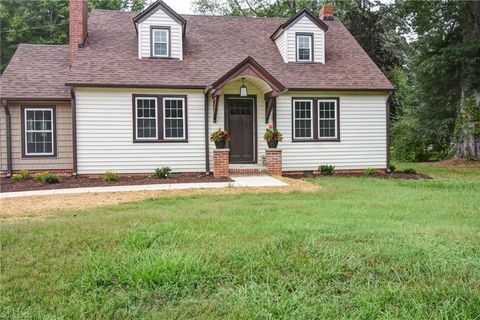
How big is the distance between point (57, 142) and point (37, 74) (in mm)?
2543

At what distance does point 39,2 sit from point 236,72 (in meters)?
23.3

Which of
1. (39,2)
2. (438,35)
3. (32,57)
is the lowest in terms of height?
(32,57)

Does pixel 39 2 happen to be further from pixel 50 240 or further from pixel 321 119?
pixel 50 240

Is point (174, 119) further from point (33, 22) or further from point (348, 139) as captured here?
point (33, 22)

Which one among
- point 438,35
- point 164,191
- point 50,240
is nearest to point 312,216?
point 50,240

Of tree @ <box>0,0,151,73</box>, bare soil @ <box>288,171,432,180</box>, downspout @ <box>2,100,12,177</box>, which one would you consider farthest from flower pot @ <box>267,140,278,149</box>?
tree @ <box>0,0,151,73</box>

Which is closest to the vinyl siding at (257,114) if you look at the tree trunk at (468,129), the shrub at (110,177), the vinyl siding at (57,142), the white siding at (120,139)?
the white siding at (120,139)

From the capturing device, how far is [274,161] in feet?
44.2

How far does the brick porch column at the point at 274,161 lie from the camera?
1346cm

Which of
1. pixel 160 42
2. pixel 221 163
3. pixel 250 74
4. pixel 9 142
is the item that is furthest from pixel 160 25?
pixel 9 142

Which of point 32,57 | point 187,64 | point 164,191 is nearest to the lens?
point 164,191

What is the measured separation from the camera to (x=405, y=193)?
29.8 feet

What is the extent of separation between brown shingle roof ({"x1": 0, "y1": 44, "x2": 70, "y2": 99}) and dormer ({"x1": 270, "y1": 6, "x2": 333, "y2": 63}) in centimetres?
782

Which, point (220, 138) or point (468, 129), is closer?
point (220, 138)
